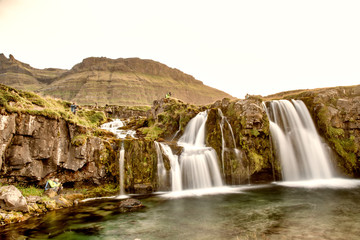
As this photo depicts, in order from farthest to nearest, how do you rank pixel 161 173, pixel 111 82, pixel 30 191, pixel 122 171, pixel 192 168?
1. pixel 111 82
2. pixel 192 168
3. pixel 161 173
4. pixel 122 171
5. pixel 30 191

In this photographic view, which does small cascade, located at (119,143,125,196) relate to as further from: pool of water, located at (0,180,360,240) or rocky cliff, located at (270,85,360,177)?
rocky cliff, located at (270,85,360,177)

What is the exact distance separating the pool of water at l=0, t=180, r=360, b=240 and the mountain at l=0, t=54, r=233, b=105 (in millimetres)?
83089

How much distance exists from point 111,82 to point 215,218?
380ft

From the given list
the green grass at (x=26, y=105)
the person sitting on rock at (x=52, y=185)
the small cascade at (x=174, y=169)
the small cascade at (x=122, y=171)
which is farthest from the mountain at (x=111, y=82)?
the person sitting on rock at (x=52, y=185)

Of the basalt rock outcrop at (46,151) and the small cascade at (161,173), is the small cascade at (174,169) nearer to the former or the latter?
the small cascade at (161,173)

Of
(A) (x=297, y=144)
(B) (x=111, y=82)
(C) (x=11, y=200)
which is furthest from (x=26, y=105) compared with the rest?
(B) (x=111, y=82)

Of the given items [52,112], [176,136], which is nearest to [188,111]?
[176,136]

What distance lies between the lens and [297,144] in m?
18.3

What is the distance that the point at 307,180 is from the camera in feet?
56.3

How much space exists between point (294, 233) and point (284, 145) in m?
12.3

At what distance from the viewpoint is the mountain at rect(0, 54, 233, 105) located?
101312mm

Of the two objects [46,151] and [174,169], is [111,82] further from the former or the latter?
[174,169]

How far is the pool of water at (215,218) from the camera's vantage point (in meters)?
7.69

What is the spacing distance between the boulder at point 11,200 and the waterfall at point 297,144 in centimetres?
1811
